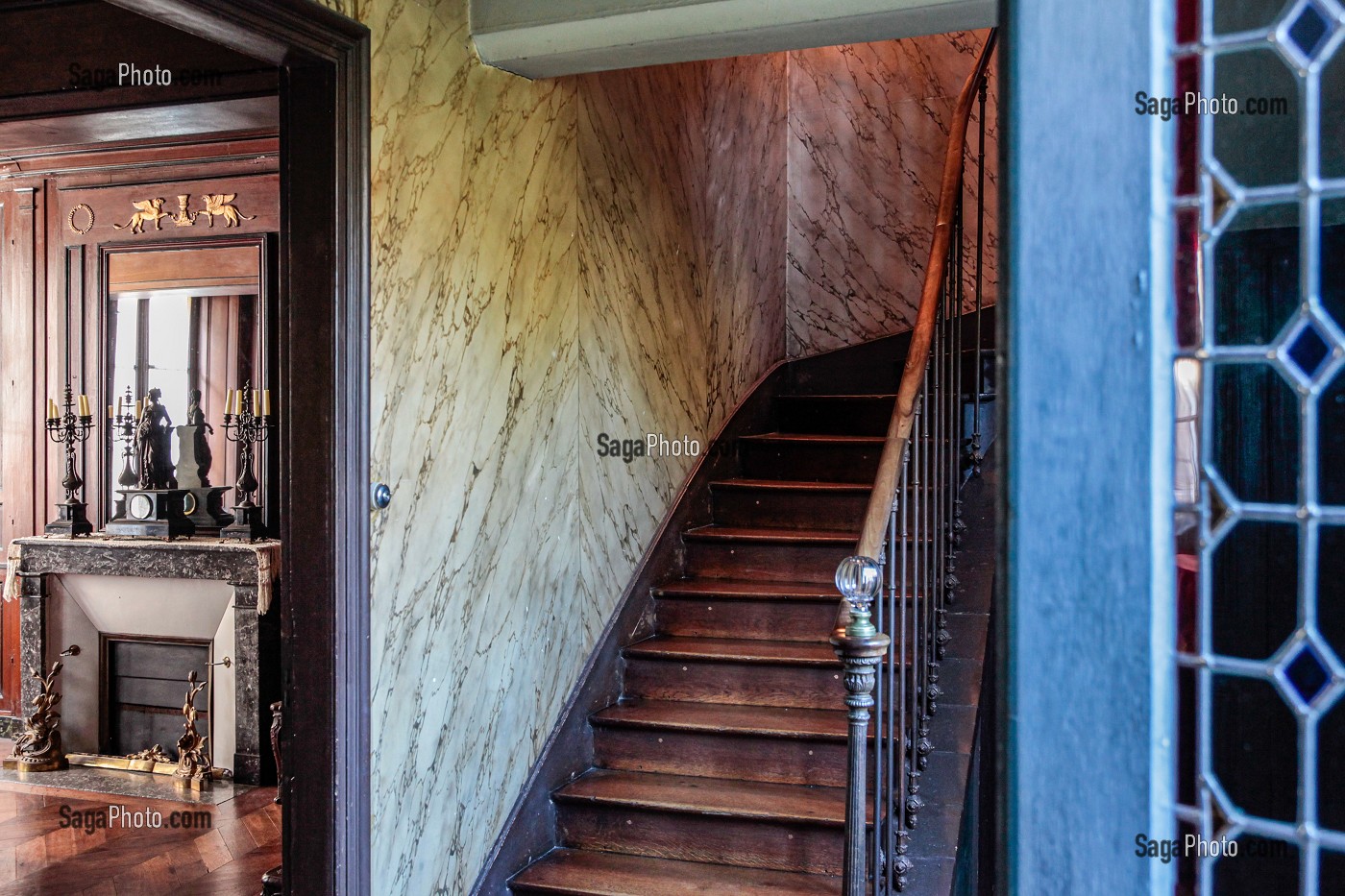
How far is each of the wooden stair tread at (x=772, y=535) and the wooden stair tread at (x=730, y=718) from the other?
2.32 ft

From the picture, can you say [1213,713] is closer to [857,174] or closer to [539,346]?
[539,346]

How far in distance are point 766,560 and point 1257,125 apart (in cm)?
342

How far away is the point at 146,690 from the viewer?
527cm

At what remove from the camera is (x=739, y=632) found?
4055mm

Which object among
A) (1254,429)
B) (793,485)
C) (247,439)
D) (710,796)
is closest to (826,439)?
(793,485)

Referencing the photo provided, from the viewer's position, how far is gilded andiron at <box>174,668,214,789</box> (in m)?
4.86

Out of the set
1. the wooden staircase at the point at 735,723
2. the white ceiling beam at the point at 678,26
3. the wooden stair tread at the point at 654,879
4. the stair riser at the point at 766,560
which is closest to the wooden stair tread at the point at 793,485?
the wooden staircase at the point at 735,723

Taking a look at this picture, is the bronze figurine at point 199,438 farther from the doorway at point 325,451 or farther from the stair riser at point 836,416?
the doorway at point 325,451

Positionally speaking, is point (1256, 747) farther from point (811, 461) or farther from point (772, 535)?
point (811, 461)

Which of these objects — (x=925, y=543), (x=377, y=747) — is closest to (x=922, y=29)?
(x=925, y=543)

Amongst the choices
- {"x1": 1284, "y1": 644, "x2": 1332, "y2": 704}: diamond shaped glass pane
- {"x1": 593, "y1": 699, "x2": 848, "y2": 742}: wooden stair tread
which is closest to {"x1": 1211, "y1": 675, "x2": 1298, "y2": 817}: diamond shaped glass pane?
{"x1": 1284, "y1": 644, "x2": 1332, "y2": 704}: diamond shaped glass pane

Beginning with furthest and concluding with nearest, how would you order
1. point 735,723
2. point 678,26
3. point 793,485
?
point 793,485 < point 735,723 < point 678,26

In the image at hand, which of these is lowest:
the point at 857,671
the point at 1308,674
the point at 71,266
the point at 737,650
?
the point at 737,650

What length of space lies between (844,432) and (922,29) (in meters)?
2.54
